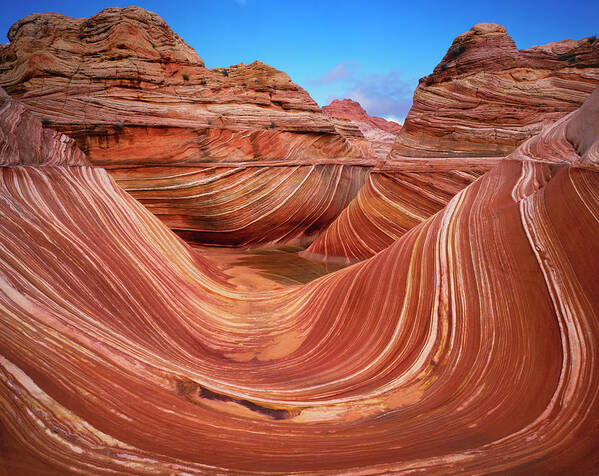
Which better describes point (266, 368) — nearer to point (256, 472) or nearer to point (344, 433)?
point (344, 433)

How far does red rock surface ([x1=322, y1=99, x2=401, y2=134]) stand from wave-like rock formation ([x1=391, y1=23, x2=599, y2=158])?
2875 centimetres

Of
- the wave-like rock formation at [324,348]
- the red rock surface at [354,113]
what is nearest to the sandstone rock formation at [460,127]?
the wave-like rock formation at [324,348]

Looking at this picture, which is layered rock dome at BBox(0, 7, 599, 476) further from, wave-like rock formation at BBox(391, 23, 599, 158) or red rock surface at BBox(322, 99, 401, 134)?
Answer: red rock surface at BBox(322, 99, 401, 134)

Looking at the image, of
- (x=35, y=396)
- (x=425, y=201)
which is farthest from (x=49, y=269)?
(x=425, y=201)

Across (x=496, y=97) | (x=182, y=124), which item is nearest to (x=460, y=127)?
(x=496, y=97)

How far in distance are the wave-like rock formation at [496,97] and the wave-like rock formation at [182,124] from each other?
7.70 feet

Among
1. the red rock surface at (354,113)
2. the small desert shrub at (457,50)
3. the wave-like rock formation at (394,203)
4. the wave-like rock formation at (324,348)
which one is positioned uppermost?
the red rock surface at (354,113)

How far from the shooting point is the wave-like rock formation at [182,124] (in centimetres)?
664

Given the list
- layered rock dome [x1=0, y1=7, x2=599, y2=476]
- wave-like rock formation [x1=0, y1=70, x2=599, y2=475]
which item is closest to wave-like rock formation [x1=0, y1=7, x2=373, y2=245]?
layered rock dome [x1=0, y1=7, x2=599, y2=476]

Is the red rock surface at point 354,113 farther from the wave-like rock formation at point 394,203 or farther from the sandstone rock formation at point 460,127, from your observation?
the wave-like rock formation at point 394,203

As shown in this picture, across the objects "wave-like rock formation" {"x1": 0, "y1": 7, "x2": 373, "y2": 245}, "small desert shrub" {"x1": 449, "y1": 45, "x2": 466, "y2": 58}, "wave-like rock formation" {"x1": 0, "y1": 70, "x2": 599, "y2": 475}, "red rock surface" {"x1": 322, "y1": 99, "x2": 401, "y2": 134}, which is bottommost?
"wave-like rock formation" {"x1": 0, "y1": 70, "x2": 599, "y2": 475}

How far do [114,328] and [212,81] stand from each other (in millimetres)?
8003

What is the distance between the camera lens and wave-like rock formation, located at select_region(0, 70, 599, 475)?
100cm

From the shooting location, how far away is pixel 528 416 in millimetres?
1224
